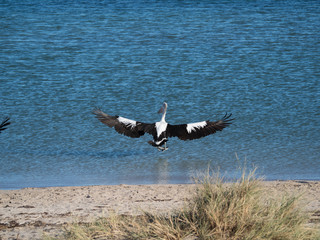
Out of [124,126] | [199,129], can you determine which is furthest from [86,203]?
[199,129]

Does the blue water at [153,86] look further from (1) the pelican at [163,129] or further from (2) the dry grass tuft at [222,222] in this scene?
(2) the dry grass tuft at [222,222]

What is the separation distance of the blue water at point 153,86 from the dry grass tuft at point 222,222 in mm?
3400

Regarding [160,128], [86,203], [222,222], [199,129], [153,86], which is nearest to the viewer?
[222,222]

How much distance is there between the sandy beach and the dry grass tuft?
21cm

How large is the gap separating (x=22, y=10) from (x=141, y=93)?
13951 millimetres

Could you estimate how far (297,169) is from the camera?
11.6 m

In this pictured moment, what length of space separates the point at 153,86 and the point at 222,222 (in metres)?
11.3

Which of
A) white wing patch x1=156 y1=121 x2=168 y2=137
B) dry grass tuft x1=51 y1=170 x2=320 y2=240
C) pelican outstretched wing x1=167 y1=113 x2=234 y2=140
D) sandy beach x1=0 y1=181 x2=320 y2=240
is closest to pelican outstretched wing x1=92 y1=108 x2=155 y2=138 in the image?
white wing patch x1=156 y1=121 x2=168 y2=137

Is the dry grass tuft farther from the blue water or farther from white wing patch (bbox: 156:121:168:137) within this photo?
white wing patch (bbox: 156:121:168:137)

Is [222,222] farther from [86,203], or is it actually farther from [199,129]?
[199,129]

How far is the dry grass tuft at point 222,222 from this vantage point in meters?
6.82

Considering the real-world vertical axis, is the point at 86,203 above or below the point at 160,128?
above

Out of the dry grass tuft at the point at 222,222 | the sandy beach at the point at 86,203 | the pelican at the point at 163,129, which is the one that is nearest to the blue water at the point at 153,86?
the pelican at the point at 163,129

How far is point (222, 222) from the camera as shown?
6.90 metres
